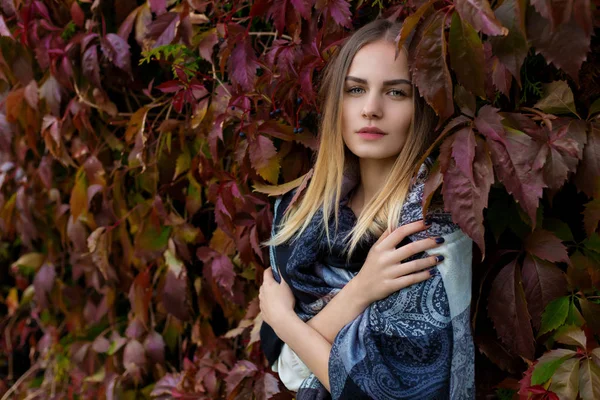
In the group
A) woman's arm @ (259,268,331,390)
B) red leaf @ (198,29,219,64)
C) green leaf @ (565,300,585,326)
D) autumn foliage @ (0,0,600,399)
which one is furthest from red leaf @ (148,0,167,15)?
green leaf @ (565,300,585,326)

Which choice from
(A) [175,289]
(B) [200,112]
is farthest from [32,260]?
(B) [200,112]

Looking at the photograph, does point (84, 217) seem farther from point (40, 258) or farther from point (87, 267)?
point (40, 258)

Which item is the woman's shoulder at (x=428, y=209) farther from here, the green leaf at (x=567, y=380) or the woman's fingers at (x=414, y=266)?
the green leaf at (x=567, y=380)

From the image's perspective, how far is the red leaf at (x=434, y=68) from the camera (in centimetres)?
94

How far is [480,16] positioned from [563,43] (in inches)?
4.5

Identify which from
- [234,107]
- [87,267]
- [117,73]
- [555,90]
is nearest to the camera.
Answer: [555,90]

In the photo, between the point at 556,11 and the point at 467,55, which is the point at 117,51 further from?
the point at 556,11

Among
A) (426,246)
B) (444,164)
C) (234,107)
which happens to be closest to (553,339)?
(426,246)

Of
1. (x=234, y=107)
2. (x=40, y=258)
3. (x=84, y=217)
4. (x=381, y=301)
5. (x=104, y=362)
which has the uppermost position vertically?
(x=234, y=107)

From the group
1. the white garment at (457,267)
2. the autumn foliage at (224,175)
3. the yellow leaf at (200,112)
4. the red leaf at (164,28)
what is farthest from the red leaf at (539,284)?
the red leaf at (164,28)

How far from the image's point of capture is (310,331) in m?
1.24

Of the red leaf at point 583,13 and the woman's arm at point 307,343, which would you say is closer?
the red leaf at point 583,13

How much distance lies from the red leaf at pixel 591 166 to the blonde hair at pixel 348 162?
0.87ft

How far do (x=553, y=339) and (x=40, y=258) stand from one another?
1.66 m
